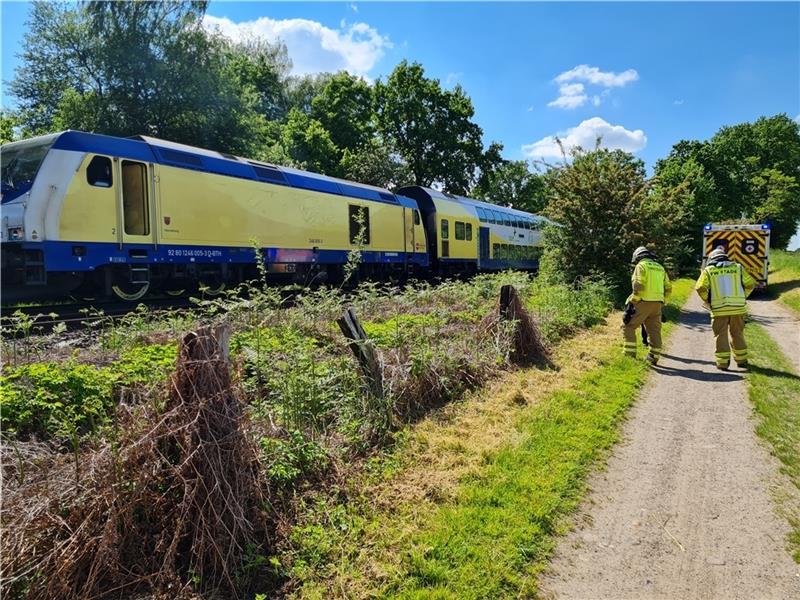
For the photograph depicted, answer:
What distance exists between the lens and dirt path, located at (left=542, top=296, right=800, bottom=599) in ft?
9.27

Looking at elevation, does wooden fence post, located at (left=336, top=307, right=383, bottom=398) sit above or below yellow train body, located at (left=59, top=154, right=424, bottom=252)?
below

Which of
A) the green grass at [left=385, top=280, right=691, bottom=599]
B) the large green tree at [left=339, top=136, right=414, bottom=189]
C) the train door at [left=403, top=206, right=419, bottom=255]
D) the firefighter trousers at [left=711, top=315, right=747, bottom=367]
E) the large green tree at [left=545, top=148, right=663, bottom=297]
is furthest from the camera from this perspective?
the large green tree at [left=339, top=136, right=414, bottom=189]

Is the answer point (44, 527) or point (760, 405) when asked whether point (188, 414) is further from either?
point (760, 405)

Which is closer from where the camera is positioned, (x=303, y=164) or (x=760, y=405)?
(x=760, y=405)

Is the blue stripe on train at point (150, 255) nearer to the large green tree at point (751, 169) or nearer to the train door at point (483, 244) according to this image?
the train door at point (483, 244)

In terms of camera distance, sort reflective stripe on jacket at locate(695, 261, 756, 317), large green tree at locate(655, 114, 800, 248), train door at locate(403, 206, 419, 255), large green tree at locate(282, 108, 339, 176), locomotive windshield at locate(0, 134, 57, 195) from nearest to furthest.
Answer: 1. reflective stripe on jacket at locate(695, 261, 756, 317)
2. locomotive windshield at locate(0, 134, 57, 195)
3. train door at locate(403, 206, 419, 255)
4. large green tree at locate(282, 108, 339, 176)
5. large green tree at locate(655, 114, 800, 248)

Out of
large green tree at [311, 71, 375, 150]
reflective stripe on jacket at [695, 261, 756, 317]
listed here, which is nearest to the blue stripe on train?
reflective stripe on jacket at [695, 261, 756, 317]

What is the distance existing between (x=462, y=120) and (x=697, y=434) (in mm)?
37788

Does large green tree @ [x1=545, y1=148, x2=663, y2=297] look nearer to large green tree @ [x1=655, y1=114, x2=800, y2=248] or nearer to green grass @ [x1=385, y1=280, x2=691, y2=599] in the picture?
green grass @ [x1=385, y1=280, x2=691, y2=599]

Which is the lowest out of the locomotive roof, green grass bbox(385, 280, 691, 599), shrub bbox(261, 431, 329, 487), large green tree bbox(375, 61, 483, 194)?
green grass bbox(385, 280, 691, 599)

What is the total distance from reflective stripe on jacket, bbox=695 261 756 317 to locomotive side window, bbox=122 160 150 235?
10.3 metres

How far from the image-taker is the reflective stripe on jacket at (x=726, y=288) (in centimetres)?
768

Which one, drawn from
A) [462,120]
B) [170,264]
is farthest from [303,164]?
[170,264]

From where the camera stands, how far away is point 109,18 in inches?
912
